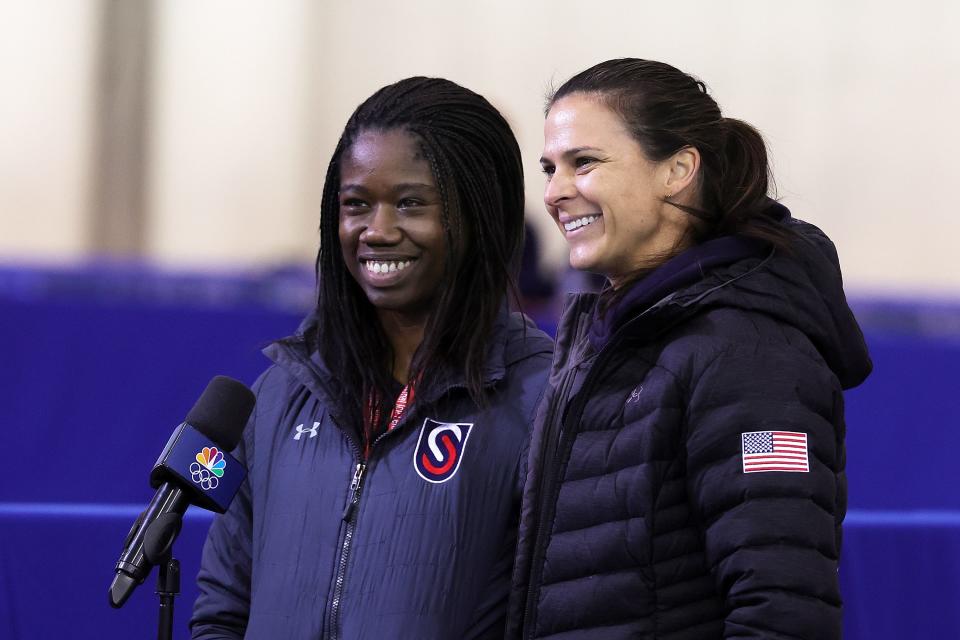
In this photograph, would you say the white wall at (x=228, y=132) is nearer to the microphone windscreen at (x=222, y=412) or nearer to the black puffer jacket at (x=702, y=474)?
the microphone windscreen at (x=222, y=412)

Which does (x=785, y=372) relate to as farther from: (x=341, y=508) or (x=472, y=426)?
(x=341, y=508)

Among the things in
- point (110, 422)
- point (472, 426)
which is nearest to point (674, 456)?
point (472, 426)

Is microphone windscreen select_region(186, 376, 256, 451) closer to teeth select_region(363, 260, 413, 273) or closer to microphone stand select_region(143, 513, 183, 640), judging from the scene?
microphone stand select_region(143, 513, 183, 640)

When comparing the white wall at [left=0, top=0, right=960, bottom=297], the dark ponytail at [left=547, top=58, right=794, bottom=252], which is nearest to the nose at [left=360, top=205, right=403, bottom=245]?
the dark ponytail at [left=547, top=58, right=794, bottom=252]

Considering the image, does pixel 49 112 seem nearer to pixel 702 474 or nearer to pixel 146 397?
pixel 146 397

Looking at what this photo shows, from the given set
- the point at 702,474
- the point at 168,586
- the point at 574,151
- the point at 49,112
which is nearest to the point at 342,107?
the point at 49,112

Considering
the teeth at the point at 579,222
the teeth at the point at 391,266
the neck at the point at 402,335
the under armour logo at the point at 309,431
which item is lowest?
the under armour logo at the point at 309,431

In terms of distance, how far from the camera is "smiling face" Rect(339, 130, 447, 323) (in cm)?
200

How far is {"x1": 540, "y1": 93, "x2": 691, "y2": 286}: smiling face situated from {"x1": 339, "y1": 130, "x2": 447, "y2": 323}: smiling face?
12.8 inches

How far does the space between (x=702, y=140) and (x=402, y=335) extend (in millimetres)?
618

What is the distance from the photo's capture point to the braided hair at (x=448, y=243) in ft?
6.64

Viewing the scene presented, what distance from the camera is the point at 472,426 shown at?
1944mm

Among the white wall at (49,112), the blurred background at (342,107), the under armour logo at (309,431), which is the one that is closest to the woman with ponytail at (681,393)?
the under armour logo at (309,431)

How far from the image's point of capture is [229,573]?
6.47ft
